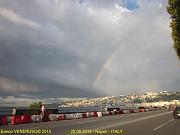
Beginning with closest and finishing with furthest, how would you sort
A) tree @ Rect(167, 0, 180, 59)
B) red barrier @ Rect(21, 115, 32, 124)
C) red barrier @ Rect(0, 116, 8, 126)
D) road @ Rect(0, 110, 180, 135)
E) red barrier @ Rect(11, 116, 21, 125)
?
road @ Rect(0, 110, 180, 135), tree @ Rect(167, 0, 180, 59), red barrier @ Rect(0, 116, 8, 126), red barrier @ Rect(11, 116, 21, 125), red barrier @ Rect(21, 115, 32, 124)

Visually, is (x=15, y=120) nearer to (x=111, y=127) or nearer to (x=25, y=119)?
(x=25, y=119)

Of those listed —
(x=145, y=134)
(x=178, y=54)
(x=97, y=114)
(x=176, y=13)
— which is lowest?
(x=145, y=134)

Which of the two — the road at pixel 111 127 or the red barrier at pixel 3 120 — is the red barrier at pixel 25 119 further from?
the road at pixel 111 127

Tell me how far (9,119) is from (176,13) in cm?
1953

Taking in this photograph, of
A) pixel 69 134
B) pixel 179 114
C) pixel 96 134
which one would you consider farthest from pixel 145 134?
pixel 179 114

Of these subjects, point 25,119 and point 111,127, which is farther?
point 25,119

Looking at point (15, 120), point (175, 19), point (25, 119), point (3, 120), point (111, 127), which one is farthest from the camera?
point (25, 119)

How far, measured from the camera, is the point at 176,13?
32.2 m

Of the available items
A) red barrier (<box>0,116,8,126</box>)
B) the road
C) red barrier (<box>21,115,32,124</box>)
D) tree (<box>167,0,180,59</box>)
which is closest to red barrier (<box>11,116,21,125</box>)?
red barrier (<box>21,115,32,124</box>)

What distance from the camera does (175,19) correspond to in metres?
33.2

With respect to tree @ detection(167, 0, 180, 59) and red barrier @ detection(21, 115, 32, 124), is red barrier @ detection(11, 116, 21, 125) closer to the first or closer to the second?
red barrier @ detection(21, 115, 32, 124)

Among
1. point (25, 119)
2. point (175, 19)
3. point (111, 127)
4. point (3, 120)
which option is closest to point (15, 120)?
point (3, 120)

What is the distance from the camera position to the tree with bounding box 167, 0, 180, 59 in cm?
3195

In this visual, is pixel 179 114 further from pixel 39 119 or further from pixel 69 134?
pixel 69 134
